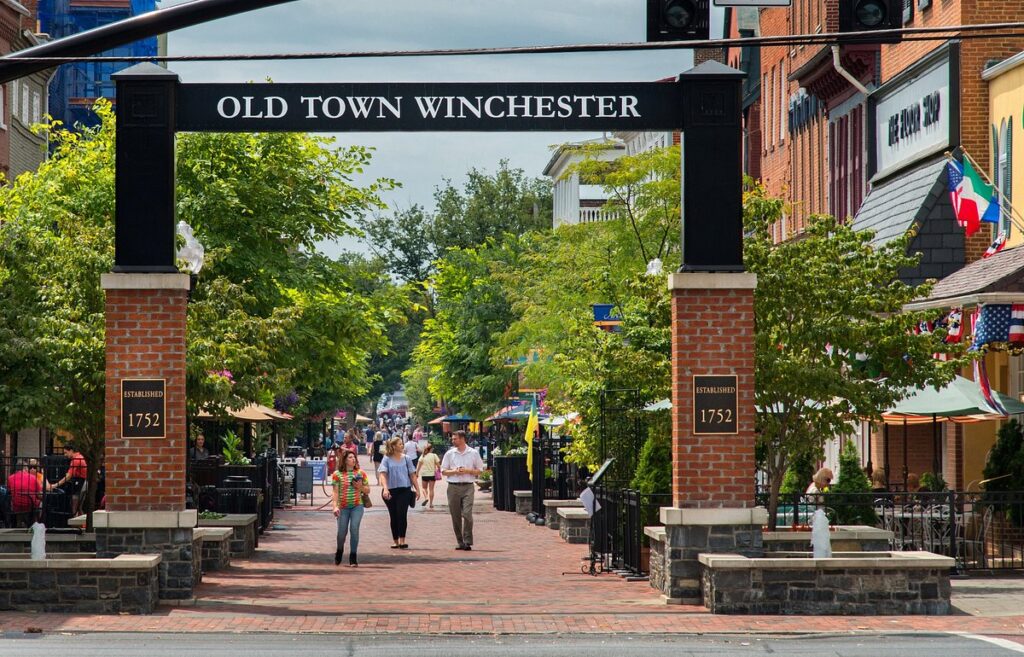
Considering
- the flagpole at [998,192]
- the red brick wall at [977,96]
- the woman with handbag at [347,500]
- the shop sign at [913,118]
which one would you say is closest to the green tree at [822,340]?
the flagpole at [998,192]

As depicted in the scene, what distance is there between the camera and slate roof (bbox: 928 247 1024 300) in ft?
68.3

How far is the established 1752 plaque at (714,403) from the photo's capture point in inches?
613

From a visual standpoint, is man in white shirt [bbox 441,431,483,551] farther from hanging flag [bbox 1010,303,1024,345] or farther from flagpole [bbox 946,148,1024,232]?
flagpole [bbox 946,148,1024,232]

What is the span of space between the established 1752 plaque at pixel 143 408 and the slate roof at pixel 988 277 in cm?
1085

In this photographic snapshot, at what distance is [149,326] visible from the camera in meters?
15.7

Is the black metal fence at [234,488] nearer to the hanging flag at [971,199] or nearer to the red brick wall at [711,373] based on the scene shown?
the red brick wall at [711,373]

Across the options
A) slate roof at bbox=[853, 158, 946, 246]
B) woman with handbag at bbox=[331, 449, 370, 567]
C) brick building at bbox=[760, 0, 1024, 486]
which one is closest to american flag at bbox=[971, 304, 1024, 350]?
brick building at bbox=[760, 0, 1024, 486]

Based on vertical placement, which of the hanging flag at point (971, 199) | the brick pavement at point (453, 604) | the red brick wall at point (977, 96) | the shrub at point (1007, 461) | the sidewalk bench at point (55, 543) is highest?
the red brick wall at point (977, 96)

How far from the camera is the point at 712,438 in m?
15.6

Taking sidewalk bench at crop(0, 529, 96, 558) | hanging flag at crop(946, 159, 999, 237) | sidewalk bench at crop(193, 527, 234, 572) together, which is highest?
hanging flag at crop(946, 159, 999, 237)

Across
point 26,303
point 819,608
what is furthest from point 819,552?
point 26,303

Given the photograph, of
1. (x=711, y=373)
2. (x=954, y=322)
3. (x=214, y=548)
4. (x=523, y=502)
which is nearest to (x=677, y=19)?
(x=711, y=373)

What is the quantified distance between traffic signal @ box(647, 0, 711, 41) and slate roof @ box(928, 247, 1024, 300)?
9.98 metres

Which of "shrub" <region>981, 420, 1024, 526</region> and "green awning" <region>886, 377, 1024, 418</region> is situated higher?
"green awning" <region>886, 377, 1024, 418</region>
